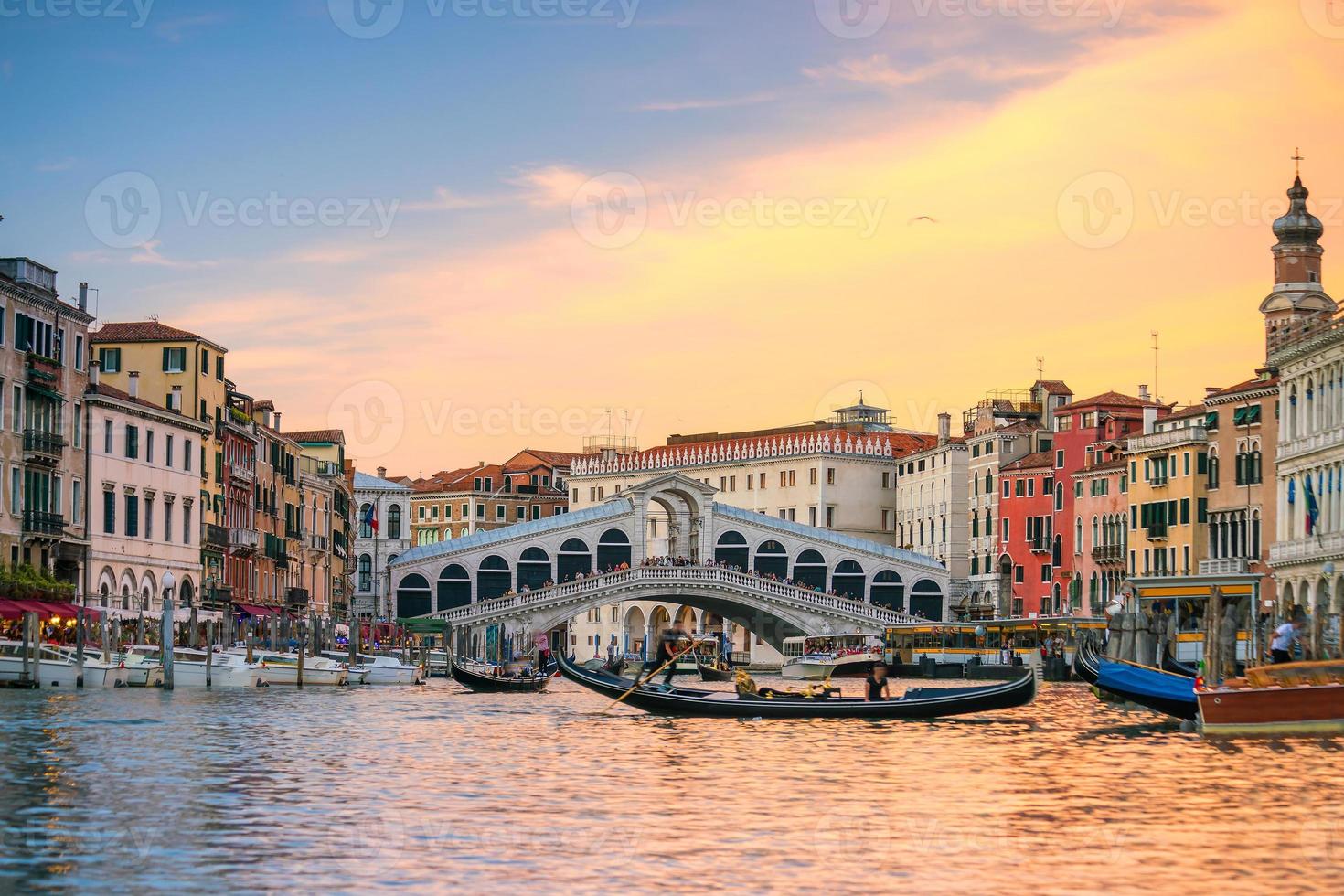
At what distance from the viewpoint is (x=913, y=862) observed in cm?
1543

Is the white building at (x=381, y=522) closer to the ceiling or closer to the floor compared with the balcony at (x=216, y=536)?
closer to the ceiling

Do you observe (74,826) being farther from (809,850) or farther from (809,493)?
(809,493)

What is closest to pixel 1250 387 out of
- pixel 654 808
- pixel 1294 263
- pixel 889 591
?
pixel 1294 263

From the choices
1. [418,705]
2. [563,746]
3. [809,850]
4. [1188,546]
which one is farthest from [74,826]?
[1188,546]

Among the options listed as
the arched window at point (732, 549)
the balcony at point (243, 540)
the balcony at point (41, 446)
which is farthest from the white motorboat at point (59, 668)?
the arched window at point (732, 549)

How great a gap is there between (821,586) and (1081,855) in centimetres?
6835

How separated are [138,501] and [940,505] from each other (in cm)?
4571

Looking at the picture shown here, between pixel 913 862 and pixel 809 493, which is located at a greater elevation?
pixel 809 493

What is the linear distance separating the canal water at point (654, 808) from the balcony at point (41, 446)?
13853 mm

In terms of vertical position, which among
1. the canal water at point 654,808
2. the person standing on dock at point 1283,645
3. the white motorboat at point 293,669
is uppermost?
the person standing on dock at point 1283,645

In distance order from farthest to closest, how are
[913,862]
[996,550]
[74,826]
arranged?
1. [996,550]
2. [74,826]
3. [913,862]

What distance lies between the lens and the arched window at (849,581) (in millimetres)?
84188

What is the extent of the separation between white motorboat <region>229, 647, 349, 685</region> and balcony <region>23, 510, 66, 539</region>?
4.51 meters

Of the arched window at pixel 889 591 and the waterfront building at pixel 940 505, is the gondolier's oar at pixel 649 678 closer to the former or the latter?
the arched window at pixel 889 591
